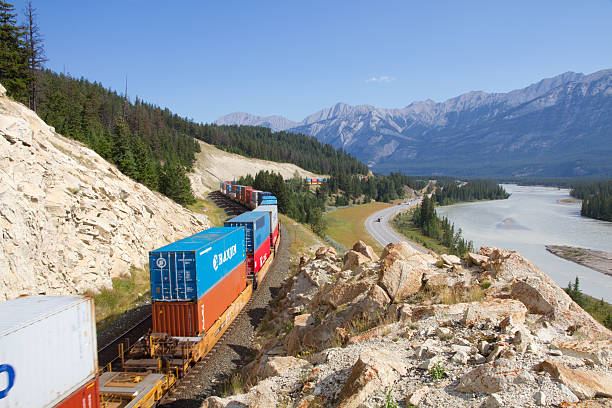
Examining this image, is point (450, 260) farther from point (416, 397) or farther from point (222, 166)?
point (222, 166)

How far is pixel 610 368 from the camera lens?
20.3 feet

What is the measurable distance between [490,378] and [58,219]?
25.5m

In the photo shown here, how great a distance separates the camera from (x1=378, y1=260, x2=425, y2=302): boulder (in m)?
12.2

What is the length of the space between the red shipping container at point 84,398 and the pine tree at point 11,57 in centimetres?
4235

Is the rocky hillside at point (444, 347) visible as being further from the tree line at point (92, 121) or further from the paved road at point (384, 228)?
the paved road at point (384, 228)

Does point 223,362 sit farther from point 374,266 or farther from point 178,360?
point 374,266

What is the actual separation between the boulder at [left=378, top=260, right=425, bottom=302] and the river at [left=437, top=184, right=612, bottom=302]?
53.5 m

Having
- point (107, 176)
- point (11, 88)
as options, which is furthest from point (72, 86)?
point (107, 176)

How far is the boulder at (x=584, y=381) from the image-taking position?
528 cm

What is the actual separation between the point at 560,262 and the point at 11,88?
89836 millimetres

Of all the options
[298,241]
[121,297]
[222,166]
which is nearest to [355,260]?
[121,297]

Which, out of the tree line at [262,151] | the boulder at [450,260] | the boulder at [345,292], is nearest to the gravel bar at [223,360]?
the boulder at [345,292]

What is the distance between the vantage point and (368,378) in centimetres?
659

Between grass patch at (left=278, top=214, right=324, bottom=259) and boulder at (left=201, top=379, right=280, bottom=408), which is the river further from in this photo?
boulder at (left=201, top=379, right=280, bottom=408)
